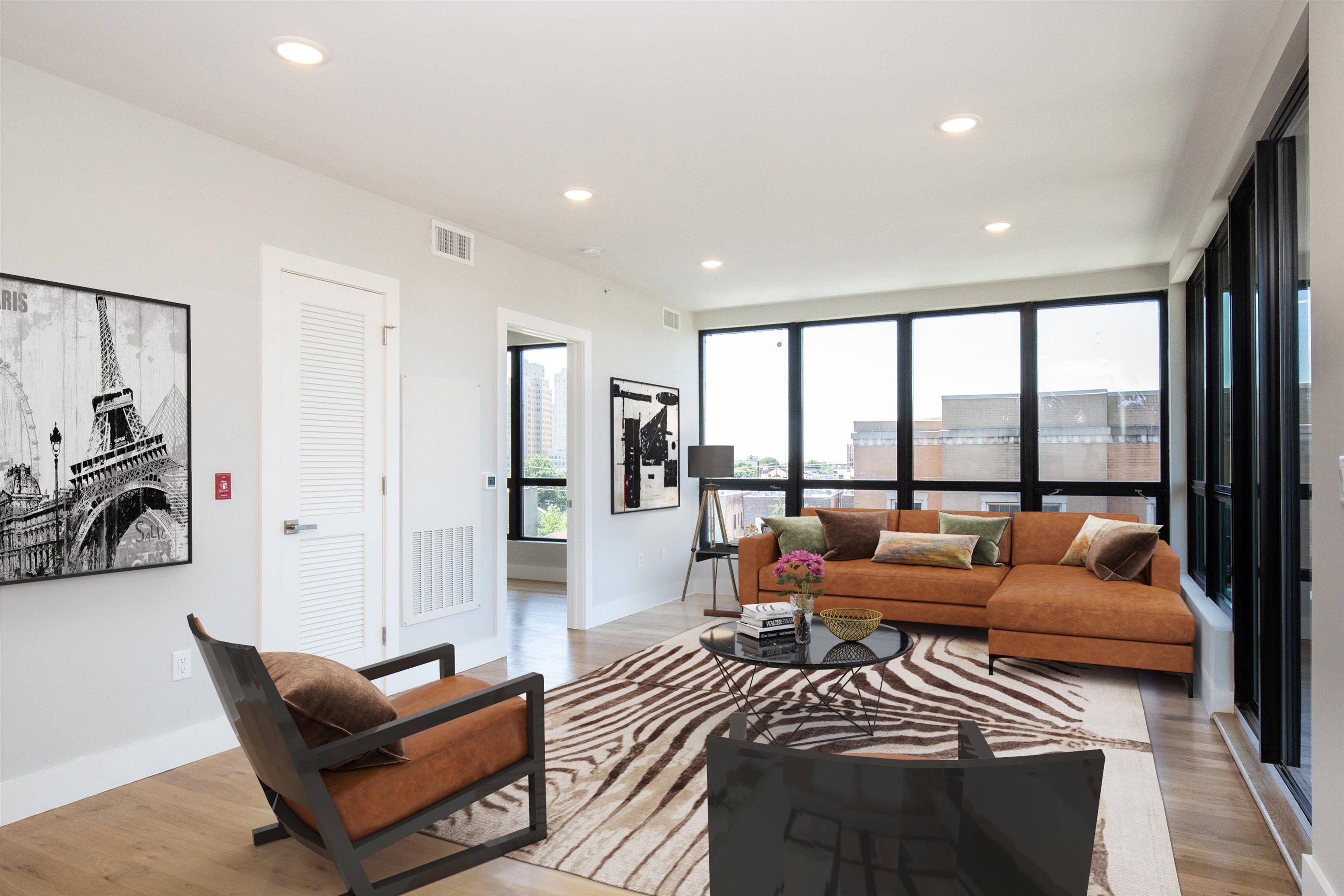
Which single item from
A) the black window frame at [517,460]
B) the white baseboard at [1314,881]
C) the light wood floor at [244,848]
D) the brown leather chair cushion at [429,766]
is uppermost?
the black window frame at [517,460]

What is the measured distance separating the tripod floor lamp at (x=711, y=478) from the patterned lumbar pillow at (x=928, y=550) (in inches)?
49.7

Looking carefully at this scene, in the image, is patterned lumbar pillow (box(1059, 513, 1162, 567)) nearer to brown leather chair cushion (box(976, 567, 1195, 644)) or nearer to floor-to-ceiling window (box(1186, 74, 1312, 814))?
brown leather chair cushion (box(976, 567, 1195, 644))

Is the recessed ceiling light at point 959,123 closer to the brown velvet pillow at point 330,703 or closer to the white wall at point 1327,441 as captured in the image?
the white wall at point 1327,441

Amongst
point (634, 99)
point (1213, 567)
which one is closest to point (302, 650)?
point (634, 99)

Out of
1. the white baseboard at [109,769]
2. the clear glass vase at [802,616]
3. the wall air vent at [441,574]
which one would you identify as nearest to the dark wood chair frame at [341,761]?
the white baseboard at [109,769]

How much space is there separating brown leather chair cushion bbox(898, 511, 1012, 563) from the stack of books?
8.80ft

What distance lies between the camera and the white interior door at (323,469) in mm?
3590

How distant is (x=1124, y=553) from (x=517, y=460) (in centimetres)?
552

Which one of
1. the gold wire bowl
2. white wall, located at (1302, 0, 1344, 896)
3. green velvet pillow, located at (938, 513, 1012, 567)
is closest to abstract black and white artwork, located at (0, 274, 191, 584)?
the gold wire bowl

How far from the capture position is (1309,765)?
2688 mm

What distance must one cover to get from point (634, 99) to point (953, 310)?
14.0 feet

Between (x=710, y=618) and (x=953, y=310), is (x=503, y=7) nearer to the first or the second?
(x=710, y=618)

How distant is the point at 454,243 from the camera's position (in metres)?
4.63

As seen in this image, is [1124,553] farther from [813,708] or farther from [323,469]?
[323,469]
